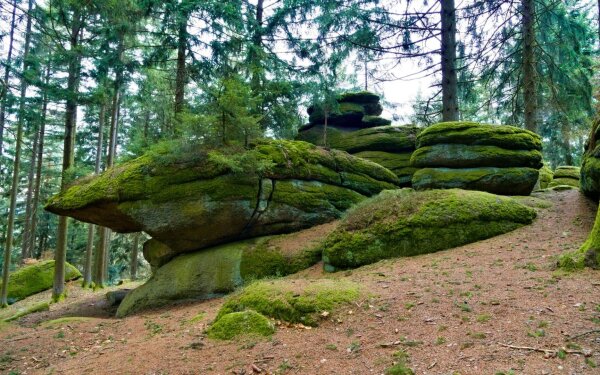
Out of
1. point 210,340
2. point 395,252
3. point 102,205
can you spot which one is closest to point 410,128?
point 395,252

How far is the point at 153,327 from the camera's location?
7605mm

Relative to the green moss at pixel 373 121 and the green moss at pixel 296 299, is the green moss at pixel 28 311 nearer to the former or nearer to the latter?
the green moss at pixel 296 299

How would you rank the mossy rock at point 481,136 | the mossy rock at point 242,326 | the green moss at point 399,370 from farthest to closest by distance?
the mossy rock at point 481,136 < the mossy rock at point 242,326 < the green moss at point 399,370

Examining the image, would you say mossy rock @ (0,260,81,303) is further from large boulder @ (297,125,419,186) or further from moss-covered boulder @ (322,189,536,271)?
moss-covered boulder @ (322,189,536,271)

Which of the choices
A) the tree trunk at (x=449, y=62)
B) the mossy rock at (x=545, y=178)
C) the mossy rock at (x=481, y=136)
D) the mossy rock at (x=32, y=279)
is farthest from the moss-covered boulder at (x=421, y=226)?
the mossy rock at (x=32, y=279)

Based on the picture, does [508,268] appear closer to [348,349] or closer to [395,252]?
[395,252]

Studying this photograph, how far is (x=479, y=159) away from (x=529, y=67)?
4.77 meters

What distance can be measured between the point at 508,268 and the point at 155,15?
45.2 ft

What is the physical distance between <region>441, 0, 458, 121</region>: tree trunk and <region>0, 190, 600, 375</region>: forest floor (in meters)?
6.41

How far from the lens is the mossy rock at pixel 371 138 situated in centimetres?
1648

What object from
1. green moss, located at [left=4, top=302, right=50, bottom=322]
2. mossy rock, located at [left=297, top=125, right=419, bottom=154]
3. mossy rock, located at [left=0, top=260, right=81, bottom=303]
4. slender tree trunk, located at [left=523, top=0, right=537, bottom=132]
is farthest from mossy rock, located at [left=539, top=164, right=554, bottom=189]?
mossy rock, located at [left=0, top=260, right=81, bottom=303]

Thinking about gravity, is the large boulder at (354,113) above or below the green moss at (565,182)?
above

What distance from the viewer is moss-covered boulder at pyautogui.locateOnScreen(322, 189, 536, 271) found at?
328 inches

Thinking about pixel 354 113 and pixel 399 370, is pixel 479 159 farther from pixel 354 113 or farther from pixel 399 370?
pixel 399 370
